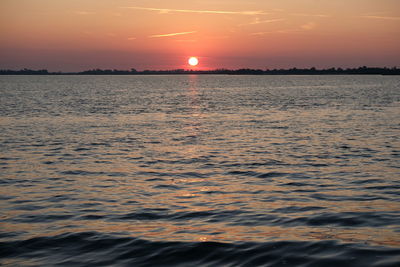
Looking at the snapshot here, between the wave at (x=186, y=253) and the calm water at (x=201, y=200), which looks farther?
the calm water at (x=201, y=200)

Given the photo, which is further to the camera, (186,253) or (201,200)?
(201,200)

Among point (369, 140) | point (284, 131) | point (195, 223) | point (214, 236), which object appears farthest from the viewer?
point (284, 131)

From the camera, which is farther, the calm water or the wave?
the calm water

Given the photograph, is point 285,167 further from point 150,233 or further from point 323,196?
point 150,233

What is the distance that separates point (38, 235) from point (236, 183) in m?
8.22

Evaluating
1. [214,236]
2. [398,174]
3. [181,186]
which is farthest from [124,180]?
[398,174]

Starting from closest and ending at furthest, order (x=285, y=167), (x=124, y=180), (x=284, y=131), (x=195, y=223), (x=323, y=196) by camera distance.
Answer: (x=195, y=223), (x=323, y=196), (x=124, y=180), (x=285, y=167), (x=284, y=131)

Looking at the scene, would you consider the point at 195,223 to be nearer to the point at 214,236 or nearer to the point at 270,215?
the point at 214,236

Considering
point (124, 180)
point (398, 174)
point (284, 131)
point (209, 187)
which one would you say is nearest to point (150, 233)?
point (209, 187)

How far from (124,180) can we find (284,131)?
1889 centimetres

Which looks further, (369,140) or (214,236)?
(369,140)

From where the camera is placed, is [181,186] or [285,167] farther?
[285,167]

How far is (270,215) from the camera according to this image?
1340 cm

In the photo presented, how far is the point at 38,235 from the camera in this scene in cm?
1190
